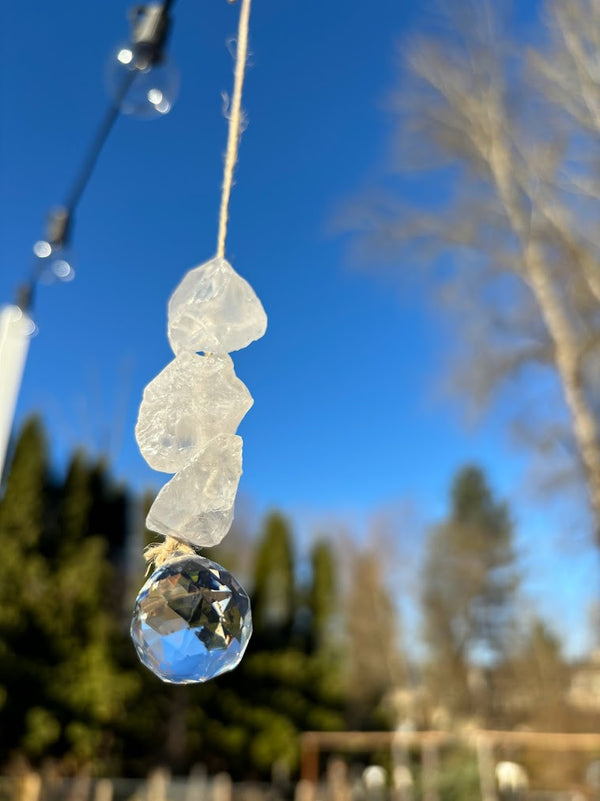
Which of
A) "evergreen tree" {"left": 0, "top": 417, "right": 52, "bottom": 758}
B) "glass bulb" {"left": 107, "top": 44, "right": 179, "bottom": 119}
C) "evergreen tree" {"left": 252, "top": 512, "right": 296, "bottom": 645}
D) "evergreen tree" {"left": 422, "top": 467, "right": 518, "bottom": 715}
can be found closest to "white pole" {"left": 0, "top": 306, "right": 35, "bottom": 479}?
"glass bulb" {"left": 107, "top": 44, "right": 179, "bottom": 119}

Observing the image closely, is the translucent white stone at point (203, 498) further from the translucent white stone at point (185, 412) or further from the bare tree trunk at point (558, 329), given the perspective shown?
the bare tree trunk at point (558, 329)

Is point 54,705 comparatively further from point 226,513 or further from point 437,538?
point 437,538

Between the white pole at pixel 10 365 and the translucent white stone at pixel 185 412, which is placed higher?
the white pole at pixel 10 365

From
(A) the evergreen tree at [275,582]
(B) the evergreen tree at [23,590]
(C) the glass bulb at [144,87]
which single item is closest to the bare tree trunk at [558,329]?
(C) the glass bulb at [144,87]

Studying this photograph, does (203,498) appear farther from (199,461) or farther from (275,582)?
(275,582)

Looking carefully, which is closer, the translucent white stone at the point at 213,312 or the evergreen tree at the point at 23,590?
the translucent white stone at the point at 213,312

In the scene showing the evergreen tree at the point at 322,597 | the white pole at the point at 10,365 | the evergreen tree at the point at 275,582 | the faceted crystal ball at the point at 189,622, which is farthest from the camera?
the evergreen tree at the point at 322,597

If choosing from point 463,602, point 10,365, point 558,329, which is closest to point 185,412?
point 10,365
